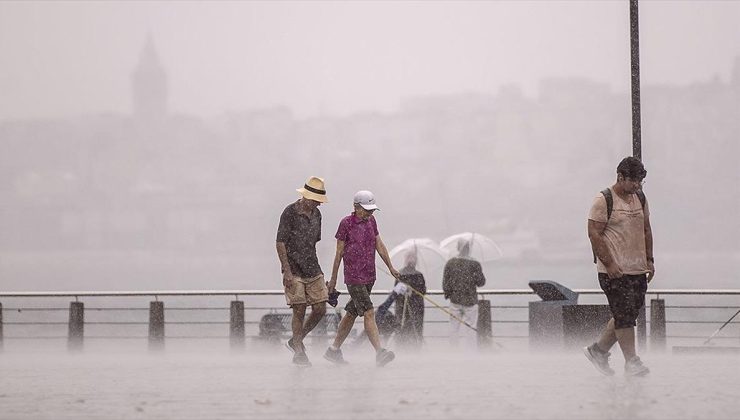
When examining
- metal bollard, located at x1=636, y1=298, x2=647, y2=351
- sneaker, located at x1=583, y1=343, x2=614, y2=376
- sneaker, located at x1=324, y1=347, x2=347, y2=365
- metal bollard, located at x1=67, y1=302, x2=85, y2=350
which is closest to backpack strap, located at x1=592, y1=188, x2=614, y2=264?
sneaker, located at x1=583, y1=343, x2=614, y2=376

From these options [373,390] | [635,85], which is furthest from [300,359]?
[635,85]

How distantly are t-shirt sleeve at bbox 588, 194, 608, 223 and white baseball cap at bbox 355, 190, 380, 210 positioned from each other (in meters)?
2.91

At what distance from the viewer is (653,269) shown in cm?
1204

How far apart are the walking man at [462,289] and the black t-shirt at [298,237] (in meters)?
6.17

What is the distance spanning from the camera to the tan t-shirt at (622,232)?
38.5 feet

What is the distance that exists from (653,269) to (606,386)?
1.27m

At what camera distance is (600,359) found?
40.0 feet

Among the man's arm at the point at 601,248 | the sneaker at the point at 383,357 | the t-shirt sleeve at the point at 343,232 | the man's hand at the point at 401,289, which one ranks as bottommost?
the sneaker at the point at 383,357

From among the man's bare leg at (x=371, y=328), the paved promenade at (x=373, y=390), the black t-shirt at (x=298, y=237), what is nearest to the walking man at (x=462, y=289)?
the paved promenade at (x=373, y=390)

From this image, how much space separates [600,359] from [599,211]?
1352 mm

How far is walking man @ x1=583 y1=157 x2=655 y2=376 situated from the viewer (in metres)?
11.7

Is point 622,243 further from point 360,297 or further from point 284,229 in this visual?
point 284,229

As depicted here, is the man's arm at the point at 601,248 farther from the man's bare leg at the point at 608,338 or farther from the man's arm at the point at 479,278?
the man's arm at the point at 479,278

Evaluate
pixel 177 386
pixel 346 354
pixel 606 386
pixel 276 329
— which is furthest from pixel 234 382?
pixel 276 329
